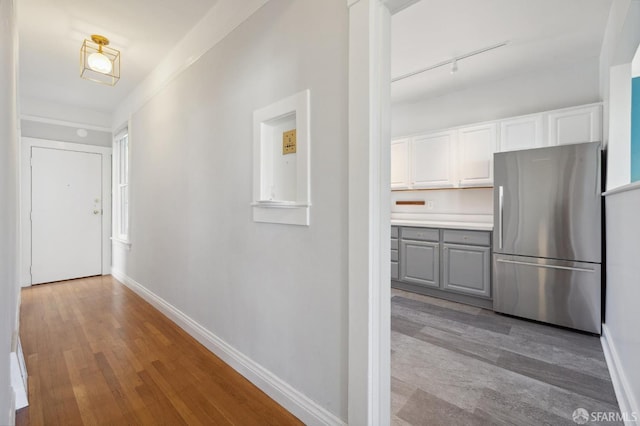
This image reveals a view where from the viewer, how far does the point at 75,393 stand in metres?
1.78

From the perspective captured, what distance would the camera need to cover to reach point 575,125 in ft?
9.83

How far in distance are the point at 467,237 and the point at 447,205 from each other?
0.83 m

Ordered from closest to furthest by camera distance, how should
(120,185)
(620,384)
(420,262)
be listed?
(620,384), (420,262), (120,185)

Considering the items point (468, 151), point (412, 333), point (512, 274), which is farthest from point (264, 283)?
point (468, 151)

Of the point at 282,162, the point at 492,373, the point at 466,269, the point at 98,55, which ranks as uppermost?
the point at 98,55

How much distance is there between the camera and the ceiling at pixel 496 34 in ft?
7.60

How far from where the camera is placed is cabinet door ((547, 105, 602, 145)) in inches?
113

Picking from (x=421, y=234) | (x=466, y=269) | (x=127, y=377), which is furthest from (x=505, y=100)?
(x=127, y=377)

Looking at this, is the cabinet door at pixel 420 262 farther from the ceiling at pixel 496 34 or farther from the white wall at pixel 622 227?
the ceiling at pixel 496 34

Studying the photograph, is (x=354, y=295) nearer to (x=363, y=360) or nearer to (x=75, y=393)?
(x=363, y=360)

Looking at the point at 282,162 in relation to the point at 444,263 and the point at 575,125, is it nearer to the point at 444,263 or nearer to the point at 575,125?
the point at 444,263

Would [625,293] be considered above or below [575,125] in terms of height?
below

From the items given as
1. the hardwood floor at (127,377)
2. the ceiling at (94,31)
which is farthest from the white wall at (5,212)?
the ceiling at (94,31)

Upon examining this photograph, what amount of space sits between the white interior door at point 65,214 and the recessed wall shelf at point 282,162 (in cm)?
418
